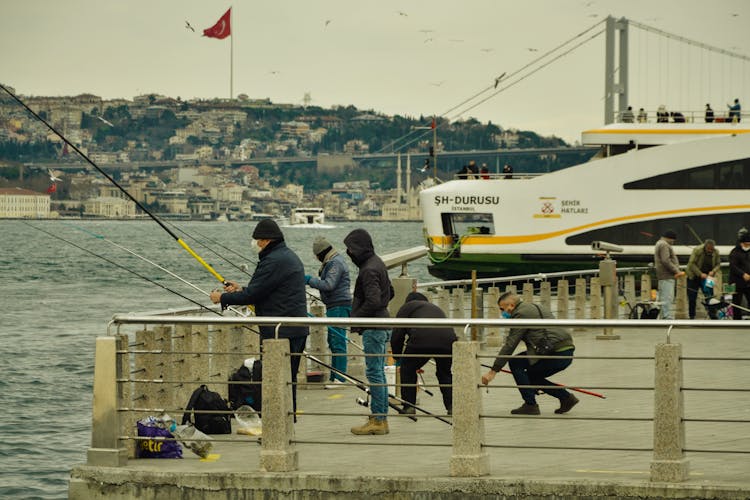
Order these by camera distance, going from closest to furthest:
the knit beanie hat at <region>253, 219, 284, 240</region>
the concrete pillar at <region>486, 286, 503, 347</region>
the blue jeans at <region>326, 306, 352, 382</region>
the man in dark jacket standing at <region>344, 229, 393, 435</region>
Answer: the knit beanie hat at <region>253, 219, 284, 240</region> < the man in dark jacket standing at <region>344, 229, 393, 435</region> < the blue jeans at <region>326, 306, 352, 382</region> < the concrete pillar at <region>486, 286, 503, 347</region>

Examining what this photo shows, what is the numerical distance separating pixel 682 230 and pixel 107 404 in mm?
29327

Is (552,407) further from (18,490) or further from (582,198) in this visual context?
(582,198)

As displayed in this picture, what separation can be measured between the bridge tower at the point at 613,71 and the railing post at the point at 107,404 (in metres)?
37.7

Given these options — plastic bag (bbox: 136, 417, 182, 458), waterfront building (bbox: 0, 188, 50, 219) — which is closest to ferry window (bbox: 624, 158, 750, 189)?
plastic bag (bbox: 136, 417, 182, 458)

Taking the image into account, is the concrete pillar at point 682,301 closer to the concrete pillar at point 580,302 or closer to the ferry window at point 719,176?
the concrete pillar at point 580,302

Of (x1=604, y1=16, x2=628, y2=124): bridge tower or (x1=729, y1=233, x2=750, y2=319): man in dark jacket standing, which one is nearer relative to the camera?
(x1=729, y1=233, x2=750, y2=319): man in dark jacket standing

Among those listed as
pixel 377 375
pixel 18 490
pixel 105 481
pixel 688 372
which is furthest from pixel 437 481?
pixel 18 490

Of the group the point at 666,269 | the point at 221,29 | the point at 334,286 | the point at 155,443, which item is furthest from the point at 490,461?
the point at 221,29

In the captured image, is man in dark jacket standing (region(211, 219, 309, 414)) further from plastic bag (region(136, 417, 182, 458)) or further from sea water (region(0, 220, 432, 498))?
sea water (region(0, 220, 432, 498))

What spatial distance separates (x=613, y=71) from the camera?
49938 millimetres

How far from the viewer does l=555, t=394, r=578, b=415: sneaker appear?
11.8m

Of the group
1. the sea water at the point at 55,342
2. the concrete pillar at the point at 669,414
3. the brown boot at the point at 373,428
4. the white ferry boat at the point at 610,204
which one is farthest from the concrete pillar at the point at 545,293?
the white ferry boat at the point at 610,204

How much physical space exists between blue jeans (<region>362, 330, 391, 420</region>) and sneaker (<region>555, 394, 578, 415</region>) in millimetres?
1461

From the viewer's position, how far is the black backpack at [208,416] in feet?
35.1
